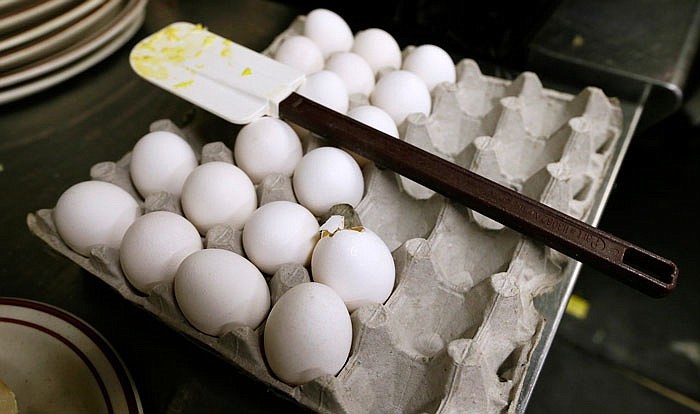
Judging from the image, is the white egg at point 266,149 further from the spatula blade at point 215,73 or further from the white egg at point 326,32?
the white egg at point 326,32

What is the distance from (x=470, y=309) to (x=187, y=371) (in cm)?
Answer: 49

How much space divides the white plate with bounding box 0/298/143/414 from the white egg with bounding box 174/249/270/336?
0.47 ft

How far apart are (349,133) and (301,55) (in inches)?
13.8

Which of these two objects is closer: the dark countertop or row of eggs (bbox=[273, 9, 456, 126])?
the dark countertop

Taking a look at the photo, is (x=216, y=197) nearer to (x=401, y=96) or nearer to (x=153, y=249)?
(x=153, y=249)

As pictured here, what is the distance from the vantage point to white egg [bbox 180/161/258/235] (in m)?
0.92

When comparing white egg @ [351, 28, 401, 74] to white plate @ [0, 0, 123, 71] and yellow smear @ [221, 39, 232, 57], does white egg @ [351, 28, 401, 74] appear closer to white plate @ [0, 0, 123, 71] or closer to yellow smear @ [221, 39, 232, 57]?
yellow smear @ [221, 39, 232, 57]

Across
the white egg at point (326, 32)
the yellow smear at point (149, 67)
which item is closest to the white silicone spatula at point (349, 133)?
the yellow smear at point (149, 67)

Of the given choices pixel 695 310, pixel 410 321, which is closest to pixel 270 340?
pixel 410 321

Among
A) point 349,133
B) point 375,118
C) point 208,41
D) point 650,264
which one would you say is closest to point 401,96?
point 375,118

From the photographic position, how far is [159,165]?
3.25ft

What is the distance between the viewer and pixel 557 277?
932 mm

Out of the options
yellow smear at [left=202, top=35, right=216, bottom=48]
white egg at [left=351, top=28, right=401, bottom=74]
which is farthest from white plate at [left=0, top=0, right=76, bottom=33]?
white egg at [left=351, top=28, right=401, bottom=74]

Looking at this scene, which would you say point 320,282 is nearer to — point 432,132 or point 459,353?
point 459,353
